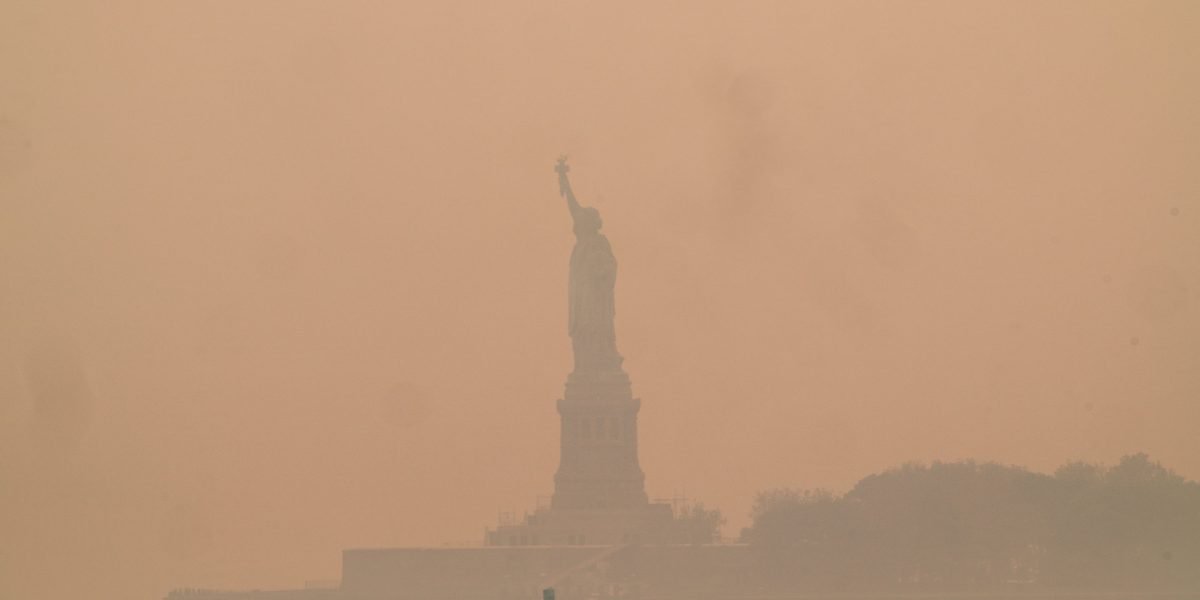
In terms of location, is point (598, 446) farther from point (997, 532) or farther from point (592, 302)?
point (997, 532)

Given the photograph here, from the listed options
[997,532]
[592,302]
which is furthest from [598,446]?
[997,532]

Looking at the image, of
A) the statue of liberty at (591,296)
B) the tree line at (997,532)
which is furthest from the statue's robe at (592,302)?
the tree line at (997,532)

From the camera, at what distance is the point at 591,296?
97.4m

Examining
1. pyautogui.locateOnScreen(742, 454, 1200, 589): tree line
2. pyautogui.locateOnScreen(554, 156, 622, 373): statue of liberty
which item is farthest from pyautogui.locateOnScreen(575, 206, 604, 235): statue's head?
pyautogui.locateOnScreen(742, 454, 1200, 589): tree line

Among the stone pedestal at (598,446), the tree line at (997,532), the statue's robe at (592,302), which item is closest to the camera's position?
the tree line at (997,532)

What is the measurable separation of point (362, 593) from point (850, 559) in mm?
18695

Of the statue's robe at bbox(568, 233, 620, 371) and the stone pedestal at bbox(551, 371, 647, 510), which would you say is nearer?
the stone pedestal at bbox(551, 371, 647, 510)

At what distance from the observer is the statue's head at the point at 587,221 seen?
96.8m

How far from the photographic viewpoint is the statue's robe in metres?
97.2

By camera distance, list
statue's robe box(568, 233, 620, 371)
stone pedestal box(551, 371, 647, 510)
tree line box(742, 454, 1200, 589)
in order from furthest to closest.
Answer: statue's robe box(568, 233, 620, 371) → stone pedestal box(551, 371, 647, 510) → tree line box(742, 454, 1200, 589)

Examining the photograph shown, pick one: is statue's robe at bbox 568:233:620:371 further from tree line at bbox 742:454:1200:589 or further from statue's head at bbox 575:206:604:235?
tree line at bbox 742:454:1200:589

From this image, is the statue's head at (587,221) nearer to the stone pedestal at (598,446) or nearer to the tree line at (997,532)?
the stone pedestal at (598,446)

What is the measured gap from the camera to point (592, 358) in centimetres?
9719

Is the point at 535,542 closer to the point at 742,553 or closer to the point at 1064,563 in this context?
the point at 742,553
